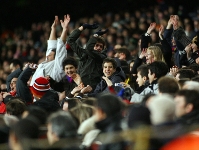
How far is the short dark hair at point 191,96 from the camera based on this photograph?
7.99 metres

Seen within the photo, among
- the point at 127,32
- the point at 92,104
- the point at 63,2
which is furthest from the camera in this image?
the point at 63,2

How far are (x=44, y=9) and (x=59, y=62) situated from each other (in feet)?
46.4

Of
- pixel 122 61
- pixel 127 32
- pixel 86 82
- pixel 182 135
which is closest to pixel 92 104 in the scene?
pixel 182 135

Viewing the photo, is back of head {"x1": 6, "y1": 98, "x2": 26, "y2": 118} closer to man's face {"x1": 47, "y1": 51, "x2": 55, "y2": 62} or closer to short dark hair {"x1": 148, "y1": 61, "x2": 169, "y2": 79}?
short dark hair {"x1": 148, "y1": 61, "x2": 169, "y2": 79}

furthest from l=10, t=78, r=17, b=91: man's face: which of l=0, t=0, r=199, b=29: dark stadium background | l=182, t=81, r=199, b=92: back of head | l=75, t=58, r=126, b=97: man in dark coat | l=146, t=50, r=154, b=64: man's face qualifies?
l=0, t=0, r=199, b=29: dark stadium background

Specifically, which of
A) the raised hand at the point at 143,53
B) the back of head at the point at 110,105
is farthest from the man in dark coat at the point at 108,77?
the back of head at the point at 110,105

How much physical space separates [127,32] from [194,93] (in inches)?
440

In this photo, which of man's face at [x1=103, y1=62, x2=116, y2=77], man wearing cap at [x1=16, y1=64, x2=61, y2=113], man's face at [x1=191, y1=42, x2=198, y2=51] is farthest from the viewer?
man's face at [x1=191, y1=42, x2=198, y2=51]

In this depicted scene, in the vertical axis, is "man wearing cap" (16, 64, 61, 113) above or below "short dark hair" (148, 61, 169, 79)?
below

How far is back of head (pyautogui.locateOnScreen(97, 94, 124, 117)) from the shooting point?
7695 millimetres

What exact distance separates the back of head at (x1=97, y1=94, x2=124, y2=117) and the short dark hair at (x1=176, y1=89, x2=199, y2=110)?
0.75 metres

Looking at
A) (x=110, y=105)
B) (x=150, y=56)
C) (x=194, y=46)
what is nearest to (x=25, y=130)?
(x=110, y=105)

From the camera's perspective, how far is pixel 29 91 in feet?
40.3

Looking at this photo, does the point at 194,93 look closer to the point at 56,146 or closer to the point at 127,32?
the point at 56,146
